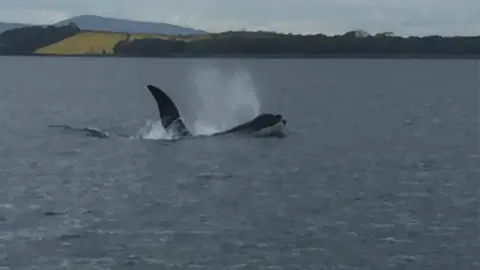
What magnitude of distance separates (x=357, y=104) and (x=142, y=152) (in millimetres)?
49028

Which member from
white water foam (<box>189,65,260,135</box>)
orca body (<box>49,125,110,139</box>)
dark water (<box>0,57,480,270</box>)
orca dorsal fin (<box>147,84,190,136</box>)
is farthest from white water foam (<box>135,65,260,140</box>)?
orca body (<box>49,125,110,139</box>)

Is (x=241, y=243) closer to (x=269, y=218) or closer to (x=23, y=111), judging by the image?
(x=269, y=218)

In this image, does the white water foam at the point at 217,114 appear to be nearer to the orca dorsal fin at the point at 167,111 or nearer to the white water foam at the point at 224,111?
the white water foam at the point at 224,111

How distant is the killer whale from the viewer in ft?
177

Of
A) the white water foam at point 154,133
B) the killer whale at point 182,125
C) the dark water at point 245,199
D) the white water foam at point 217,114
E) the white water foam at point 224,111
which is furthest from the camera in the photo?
the white water foam at point 224,111

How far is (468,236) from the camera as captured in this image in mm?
29141

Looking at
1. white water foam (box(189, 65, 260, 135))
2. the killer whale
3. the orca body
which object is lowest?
white water foam (box(189, 65, 260, 135))

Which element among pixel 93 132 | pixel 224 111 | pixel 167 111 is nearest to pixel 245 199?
pixel 167 111

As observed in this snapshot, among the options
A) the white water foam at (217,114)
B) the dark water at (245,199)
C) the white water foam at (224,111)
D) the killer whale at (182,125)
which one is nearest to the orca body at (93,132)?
the dark water at (245,199)

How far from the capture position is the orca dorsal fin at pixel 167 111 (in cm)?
5375

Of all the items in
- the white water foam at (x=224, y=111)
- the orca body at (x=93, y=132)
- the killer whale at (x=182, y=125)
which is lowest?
the white water foam at (x=224, y=111)

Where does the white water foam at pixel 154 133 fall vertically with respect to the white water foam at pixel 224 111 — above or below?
above

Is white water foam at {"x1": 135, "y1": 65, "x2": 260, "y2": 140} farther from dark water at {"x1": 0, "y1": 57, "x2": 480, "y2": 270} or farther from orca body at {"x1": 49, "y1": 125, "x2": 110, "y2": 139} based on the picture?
orca body at {"x1": 49, "y1": 125, "x2": 110, "y2": 139}

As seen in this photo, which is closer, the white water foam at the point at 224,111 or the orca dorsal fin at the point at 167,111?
the orca dorsal fin at the point at 167,111
